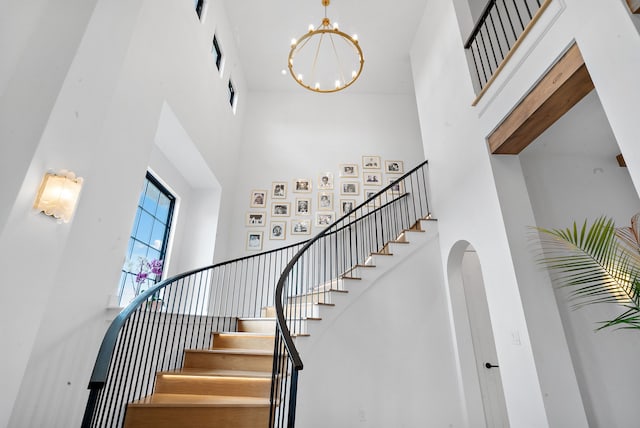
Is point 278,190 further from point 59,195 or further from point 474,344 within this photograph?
point 59,195

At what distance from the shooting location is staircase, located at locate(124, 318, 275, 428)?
2.54 m

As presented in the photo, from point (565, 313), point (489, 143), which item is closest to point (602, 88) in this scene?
point (489, 143)

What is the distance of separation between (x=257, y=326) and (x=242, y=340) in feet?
1.34

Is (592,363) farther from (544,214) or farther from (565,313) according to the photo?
(544,214)

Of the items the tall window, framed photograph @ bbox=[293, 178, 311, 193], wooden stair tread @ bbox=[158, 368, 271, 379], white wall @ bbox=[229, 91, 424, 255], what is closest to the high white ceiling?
white wall @ bbox=[229, 91, 424, 255]

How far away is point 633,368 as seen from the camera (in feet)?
9.28

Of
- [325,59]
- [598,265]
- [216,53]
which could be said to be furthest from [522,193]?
[216,53]

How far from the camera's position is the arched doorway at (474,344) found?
11.7 ft

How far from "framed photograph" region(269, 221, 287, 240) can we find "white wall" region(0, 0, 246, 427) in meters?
3.06

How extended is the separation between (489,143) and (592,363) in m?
2.27

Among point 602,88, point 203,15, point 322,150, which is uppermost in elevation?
point 203,15

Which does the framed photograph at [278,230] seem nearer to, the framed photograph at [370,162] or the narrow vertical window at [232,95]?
the framed photograph at [370,162]

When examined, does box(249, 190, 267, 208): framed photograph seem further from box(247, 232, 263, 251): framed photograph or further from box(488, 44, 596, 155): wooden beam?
box(488, 44, 596, 155): wooden beam

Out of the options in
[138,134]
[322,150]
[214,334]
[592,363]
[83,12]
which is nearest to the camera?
[83,12]
